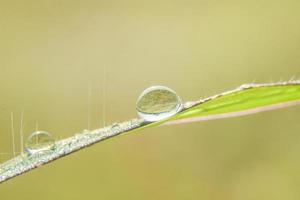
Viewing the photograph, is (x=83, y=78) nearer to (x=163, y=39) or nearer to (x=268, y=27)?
(x=163, y=39)

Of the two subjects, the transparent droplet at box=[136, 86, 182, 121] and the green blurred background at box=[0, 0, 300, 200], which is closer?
the transparent droplet at box=[136, 86, 182, 121]

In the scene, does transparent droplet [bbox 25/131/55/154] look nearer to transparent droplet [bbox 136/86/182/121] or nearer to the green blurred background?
transparent droplet [bbox 136/86/182/121]

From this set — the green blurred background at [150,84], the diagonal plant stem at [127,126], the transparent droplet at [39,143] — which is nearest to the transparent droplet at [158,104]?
the diagonal plant stem at [127,126]

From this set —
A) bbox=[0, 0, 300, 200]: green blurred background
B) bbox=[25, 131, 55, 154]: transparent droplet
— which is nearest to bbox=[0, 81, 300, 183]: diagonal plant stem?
bbox=[25, 131, 55, 154]: transparent droplet

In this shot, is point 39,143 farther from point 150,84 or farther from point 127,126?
point 150,84

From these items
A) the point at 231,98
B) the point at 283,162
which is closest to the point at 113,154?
the point at 283,162

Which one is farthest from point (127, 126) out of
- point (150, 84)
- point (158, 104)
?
point (150, 84)
